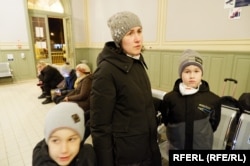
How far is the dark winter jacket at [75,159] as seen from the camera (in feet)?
2.89

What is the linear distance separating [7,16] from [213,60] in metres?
6.16

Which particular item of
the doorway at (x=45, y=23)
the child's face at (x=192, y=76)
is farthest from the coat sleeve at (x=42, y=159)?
the doorway at (x=45, y=23)

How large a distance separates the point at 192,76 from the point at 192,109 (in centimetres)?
22

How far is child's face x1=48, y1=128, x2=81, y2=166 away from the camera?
0.87 m

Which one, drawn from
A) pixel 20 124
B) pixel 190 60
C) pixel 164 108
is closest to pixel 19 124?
pixel 20 124

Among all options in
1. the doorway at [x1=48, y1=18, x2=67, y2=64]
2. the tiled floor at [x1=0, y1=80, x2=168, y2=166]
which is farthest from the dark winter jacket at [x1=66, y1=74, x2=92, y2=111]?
the doorway at [x1=48, y1=18, x2=67, y2=64]

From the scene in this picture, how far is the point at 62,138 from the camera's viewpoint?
88cm

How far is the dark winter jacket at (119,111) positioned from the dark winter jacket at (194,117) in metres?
0.27

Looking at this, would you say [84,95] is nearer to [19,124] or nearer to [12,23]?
[19,124]

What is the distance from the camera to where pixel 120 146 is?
3.05 feet

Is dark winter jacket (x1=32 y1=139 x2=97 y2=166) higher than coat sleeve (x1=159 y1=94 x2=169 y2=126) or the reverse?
the reverse

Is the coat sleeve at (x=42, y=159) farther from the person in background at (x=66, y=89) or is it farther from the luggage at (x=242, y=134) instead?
the person in background at (x=66, y=89)

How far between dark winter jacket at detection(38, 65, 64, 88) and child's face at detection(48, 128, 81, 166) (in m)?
3.60

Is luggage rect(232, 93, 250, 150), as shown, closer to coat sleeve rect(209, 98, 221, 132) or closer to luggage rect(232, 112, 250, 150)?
luggage rect(232, 112, 250, 150)
